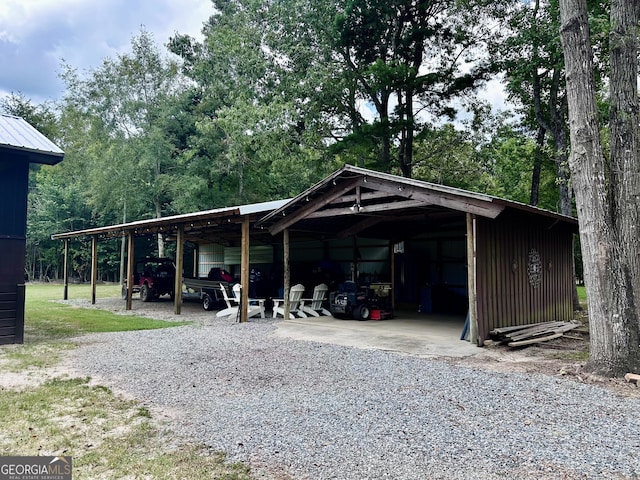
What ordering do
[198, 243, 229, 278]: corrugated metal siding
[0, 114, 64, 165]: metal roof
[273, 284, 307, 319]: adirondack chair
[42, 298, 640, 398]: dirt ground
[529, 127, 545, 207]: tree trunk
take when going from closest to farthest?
[42, 298, 640, 398]: dirt ground → [0, 114, 64, 165]: metal roof → [273, 284, 307, 319]: adirondack chair → [529, 127, 545, 207]: tree trunk → [198, 243, 229, 278]: corrugated metal siding

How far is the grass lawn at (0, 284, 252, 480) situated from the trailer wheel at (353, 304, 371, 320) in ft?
21.1

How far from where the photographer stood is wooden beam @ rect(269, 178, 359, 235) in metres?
9.41

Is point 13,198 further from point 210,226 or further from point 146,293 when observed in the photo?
point 146,293

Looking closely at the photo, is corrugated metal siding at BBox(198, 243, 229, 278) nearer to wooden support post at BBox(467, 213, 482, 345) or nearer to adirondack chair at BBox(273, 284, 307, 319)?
adirondack chair at BBox(273, 284, 307, 319)

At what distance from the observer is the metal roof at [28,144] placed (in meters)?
7.21

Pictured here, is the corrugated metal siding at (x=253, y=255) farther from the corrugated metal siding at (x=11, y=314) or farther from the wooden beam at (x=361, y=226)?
the corrugated metal siding at (x=11, y=314)

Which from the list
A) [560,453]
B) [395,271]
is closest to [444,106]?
[395,271]

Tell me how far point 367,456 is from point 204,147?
2176 centimetres

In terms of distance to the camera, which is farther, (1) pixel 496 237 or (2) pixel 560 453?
(1) pixel 496 237

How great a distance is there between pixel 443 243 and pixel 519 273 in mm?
4086

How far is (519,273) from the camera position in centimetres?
855

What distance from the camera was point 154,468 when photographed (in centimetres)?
277

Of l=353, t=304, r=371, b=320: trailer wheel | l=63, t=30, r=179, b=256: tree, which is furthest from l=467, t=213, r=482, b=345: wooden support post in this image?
l=63, t=30, r=179, b=256: tree

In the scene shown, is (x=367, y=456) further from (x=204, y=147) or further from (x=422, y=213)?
(x=204, y=147)
